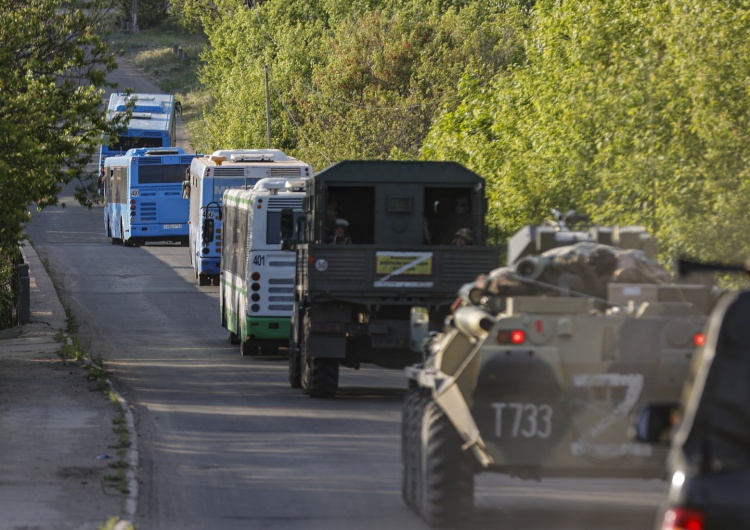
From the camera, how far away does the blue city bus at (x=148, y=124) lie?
60.4m

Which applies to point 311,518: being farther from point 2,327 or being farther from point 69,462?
point 2,327

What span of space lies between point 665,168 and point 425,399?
838 centimetres

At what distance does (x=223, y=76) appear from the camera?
82000mm

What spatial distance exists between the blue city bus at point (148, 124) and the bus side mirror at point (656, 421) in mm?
55068

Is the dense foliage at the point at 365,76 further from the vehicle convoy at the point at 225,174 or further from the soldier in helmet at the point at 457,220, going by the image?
the soldier in helmet at the point at 457,220

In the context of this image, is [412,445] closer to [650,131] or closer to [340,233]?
[340,233]

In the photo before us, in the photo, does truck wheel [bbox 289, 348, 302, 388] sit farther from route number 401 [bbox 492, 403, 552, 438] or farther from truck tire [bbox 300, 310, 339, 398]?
route number 401 [bbox 492, 403, 552, 438]

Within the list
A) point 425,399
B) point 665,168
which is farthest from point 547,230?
point 665,168

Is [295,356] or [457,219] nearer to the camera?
[457,219]

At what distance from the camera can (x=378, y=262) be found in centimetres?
1805

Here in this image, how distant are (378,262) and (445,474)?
8.30 m

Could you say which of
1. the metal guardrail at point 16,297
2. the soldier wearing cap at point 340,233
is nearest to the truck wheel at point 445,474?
the soldier wearing cap at point 340,233

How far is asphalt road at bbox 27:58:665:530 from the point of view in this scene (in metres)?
10.7

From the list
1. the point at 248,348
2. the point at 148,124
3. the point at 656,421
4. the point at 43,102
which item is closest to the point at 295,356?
the point at 248,348
